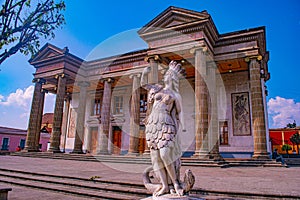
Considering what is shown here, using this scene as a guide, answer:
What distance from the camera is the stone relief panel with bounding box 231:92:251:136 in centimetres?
1474

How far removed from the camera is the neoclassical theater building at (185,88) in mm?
11672

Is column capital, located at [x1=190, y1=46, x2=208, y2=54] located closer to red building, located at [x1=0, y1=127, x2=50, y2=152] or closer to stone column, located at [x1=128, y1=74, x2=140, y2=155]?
stone column, located at [x1=128, y1=74, x2=140, y2=155]

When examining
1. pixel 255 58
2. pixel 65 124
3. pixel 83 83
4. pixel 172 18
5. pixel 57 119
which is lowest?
pixel 57 119

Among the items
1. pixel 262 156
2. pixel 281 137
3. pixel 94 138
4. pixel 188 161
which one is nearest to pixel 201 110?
pixel 188 161

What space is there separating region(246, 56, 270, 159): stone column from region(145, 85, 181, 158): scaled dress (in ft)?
30.7

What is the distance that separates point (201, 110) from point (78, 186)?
24.0ft

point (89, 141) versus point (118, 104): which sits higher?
point (118, 104)

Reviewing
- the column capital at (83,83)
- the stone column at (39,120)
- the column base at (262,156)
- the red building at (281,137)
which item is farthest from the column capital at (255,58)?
the red building at (281,137)

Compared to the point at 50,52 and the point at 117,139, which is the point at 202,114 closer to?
the point at 117,139

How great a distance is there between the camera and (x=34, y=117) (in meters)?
17.1

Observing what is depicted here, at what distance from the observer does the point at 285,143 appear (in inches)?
1265

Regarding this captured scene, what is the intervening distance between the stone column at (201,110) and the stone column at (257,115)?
2712mm

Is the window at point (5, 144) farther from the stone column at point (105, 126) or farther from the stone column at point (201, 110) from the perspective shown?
the stone column at point (201, 110)

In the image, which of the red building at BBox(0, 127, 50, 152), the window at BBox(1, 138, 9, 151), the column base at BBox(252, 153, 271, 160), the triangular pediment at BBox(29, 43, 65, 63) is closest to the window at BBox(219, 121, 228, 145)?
the column base at BBox(252, 153, 271, 160)
